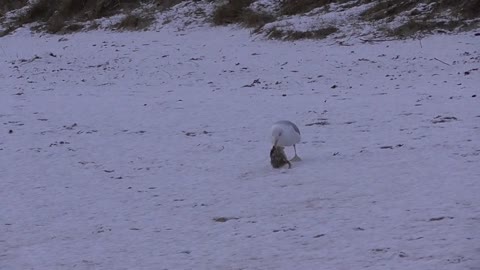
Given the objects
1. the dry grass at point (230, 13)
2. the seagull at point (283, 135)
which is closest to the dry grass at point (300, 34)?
the dry grass at point (230, 13)

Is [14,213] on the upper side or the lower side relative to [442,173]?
upper

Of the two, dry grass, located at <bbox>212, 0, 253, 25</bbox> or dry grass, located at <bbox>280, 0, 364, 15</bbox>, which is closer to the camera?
dry grass, located at <bbox>280, 0, 364, 15</bbox>

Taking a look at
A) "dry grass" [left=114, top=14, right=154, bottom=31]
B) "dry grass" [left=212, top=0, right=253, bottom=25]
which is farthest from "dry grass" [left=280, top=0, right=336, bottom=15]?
"dry grass" [left=114, top=14, right=154, bottom=31]

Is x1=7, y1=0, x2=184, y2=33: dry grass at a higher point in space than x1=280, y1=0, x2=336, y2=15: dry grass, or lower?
higher

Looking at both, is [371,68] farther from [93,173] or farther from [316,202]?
[316,202]

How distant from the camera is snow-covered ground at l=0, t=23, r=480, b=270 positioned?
402cm

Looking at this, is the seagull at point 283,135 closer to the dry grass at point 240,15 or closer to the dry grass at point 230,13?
the dry grass at point 240,15

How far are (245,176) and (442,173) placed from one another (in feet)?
4.91

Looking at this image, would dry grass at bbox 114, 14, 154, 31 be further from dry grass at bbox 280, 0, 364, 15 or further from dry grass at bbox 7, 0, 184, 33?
dry grass at bbox 280, 0, 364, 15

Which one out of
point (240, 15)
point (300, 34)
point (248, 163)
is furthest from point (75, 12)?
point (248, 163)

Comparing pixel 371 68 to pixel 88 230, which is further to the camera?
pixel 371 68

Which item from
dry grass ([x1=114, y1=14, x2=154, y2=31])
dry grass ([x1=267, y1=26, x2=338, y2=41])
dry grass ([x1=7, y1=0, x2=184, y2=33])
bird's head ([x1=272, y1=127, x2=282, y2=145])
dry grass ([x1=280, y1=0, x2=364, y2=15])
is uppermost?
dry grass ([x1=7, y1=0, x2=184, y2=33])

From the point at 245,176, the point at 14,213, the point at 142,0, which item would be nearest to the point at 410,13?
the point at 142,0

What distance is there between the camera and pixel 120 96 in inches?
428
